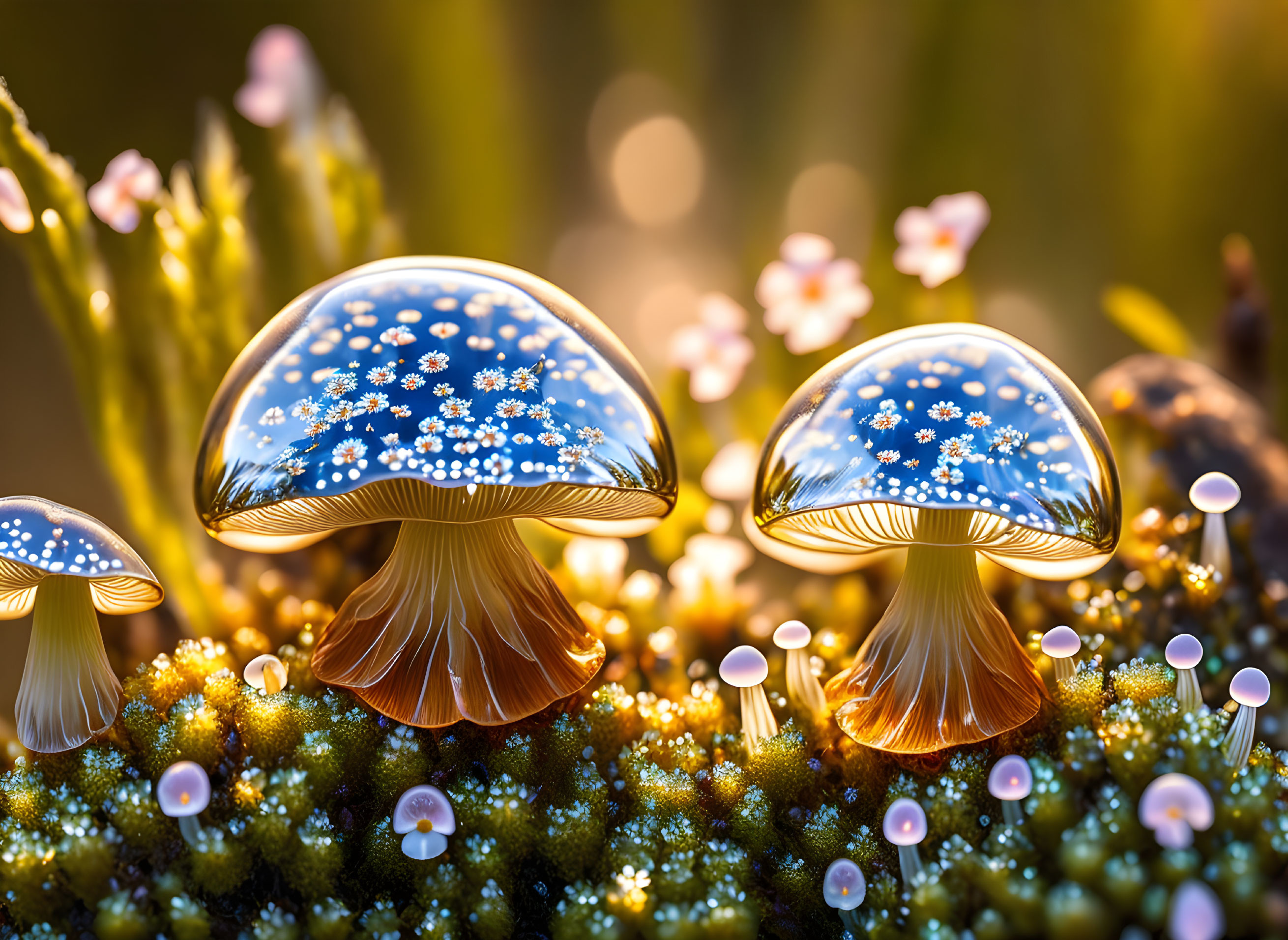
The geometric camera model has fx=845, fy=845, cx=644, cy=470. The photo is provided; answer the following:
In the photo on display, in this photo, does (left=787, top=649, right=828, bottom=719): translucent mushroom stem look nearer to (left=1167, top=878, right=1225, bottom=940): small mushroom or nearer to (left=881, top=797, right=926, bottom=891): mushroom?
(left=881, top=797, right=926, bottom=891): mushroom

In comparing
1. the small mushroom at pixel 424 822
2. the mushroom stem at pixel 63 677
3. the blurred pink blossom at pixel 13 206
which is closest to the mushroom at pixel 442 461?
the small mushroom at pixel 424 822

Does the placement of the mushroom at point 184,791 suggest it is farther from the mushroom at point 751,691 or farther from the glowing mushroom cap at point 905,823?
the glowing mushroom cap at point 905,823

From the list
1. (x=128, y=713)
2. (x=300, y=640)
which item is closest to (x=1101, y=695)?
(x=300, y=640)

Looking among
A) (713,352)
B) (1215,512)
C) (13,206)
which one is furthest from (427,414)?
(1215,512)

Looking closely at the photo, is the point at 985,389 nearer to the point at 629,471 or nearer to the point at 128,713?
the point at 629,471

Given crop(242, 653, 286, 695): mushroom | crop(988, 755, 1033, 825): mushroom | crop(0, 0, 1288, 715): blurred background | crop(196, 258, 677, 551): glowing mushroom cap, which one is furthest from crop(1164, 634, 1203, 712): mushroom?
crop(242, 653, 286, 695): mushroom

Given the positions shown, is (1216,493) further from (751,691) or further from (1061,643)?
(751,691)
